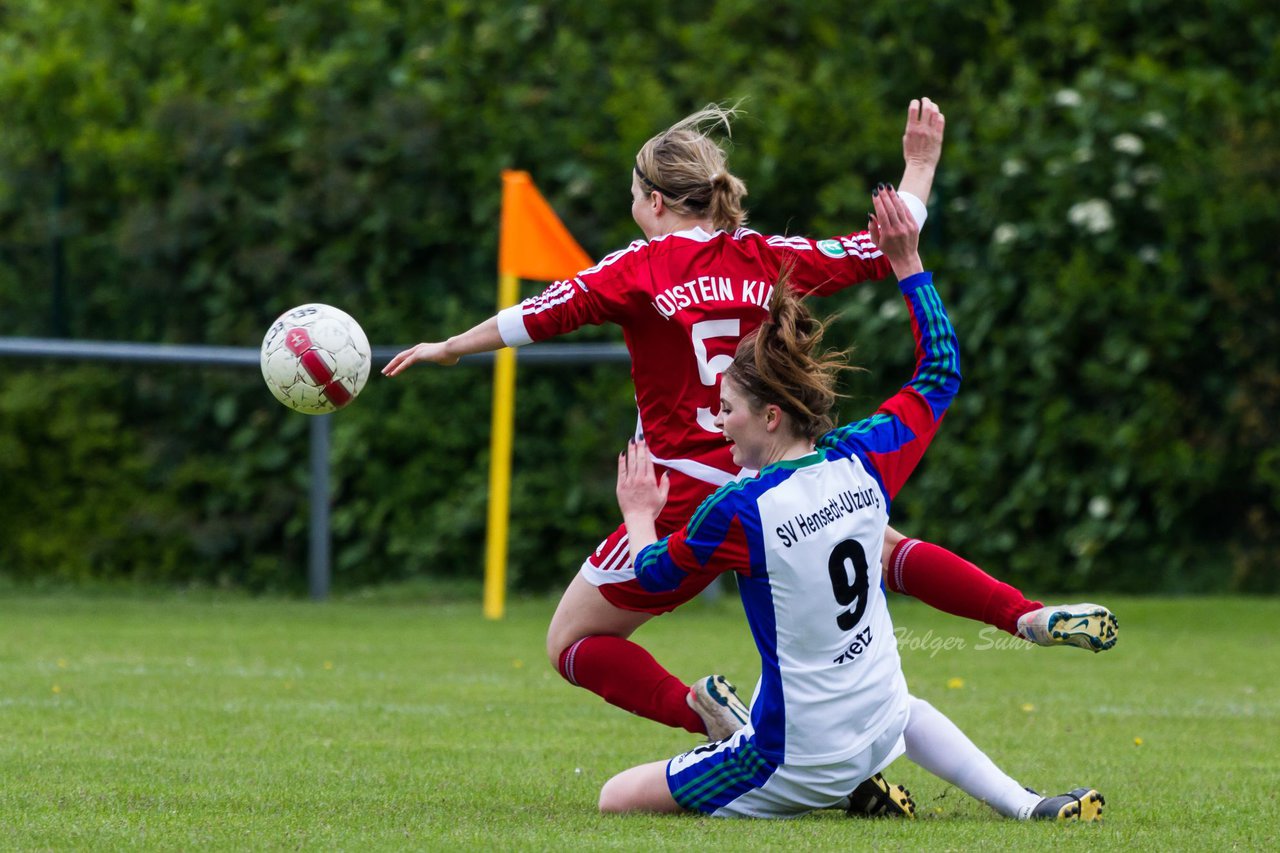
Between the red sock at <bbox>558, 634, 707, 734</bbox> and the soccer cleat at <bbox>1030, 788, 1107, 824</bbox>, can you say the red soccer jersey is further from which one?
the soccer cleat at <bbox>1030, 788, 1107, 824</bbox>

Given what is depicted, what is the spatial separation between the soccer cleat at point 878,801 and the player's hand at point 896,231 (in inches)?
52.1

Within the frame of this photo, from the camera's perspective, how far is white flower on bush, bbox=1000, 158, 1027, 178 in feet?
35.9

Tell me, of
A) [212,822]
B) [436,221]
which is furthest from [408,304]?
[212,822]

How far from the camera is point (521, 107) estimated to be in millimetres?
12281

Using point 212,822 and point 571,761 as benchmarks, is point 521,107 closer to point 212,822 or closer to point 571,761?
point 571,761

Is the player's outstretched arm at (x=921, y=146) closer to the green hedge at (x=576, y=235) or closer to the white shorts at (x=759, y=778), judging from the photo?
the white shorts at (x=759, y=778)

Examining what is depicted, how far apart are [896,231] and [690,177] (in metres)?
0.80

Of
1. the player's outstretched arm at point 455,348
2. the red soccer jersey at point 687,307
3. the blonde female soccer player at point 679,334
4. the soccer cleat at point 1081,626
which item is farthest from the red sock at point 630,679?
the soccer cleat at point 1081,626

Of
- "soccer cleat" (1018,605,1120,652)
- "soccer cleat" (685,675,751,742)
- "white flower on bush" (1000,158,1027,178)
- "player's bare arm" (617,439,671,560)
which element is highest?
"white flower on bush" (1000,158,1027,178)

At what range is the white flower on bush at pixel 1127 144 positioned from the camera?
35.0 ft

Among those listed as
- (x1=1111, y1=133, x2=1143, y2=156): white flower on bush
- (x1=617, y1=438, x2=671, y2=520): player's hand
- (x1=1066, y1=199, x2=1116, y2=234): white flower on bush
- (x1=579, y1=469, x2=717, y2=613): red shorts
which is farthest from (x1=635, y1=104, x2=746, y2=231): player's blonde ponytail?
(x1=1111, y1=133, x2=1143, y2=156): white flower on bush

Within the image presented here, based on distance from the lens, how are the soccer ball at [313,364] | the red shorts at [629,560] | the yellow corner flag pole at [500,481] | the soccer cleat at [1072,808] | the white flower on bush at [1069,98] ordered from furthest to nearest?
1. the white flower on bush at [1069,98]
2. the yellow corner flag pole at [500,481]
3. the soccer ball at [313,364]
4. the red shorts at [629,560]
5. the soccer cleat at [1072,808]

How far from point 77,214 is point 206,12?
1807mm

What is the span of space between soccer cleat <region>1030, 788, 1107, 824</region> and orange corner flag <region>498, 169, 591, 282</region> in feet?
20.8
